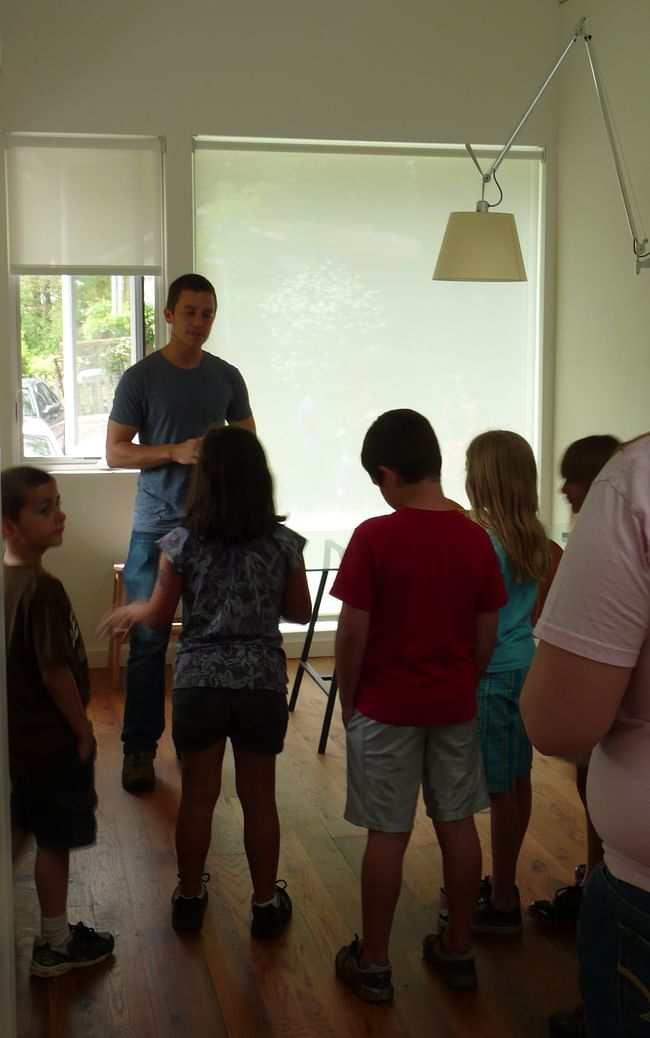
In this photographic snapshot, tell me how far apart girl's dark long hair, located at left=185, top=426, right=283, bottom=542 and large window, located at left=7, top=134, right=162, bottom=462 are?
296 cm

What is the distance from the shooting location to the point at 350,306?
5.49 m

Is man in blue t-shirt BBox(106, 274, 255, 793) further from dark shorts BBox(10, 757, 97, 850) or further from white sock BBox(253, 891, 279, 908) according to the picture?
dark shorts BBox(10, 757, 97, 850)

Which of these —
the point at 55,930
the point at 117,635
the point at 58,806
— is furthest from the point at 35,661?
the point at 117,635

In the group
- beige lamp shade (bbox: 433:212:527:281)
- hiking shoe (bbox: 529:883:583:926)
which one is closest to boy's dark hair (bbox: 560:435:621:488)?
hiking shoe (bbox: 529:883:583:926)

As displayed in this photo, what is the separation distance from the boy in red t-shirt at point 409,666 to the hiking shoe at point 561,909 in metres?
0.40

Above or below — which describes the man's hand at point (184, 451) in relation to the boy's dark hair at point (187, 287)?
below

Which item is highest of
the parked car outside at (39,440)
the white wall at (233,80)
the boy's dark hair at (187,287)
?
the white wall at (233,80)

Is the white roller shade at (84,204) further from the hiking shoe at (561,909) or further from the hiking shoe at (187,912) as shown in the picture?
the hiking shoe at (561,909)

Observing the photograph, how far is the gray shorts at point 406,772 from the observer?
2312 millimetres

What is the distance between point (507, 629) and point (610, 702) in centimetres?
155

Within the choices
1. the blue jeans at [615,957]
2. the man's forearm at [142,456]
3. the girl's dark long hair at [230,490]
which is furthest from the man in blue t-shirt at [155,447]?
the blue jeans at [615,957]

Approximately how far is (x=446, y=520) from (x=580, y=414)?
3341mm

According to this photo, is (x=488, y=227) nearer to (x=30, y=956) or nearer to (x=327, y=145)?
(x=327, y=145)

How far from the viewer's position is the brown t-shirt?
220cm
